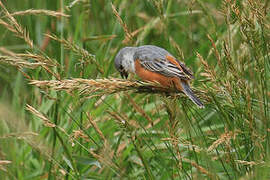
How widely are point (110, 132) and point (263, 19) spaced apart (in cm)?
198

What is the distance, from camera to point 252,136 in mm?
2693

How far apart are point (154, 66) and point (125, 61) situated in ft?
1.10

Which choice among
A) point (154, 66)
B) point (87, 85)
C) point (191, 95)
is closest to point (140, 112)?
point (191, 95)

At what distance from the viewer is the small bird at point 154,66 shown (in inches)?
152

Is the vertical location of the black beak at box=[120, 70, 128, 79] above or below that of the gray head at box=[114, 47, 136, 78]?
below

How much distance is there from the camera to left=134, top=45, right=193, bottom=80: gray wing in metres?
3.89

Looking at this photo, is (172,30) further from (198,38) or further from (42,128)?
(42,128)

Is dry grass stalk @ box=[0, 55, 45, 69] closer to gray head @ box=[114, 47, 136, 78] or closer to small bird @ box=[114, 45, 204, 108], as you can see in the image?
small bird @ box=[114, 45, 204, 108]

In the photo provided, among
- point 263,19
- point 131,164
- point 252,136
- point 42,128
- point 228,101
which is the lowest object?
point 131,164

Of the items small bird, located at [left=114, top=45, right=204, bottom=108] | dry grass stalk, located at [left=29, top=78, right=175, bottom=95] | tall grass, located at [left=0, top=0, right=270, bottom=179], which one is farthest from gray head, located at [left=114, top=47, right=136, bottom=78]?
dry grass stalk, located at [left=29, top=78, right=175, bottom=95]

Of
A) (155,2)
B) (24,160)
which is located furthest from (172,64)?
(24,160)

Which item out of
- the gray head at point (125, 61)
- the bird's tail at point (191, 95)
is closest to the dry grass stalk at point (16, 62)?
the bird's tail at point (191, 95)

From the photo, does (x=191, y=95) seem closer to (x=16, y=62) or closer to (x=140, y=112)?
(x=140, y=112)

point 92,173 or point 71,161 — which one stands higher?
point 71,161
